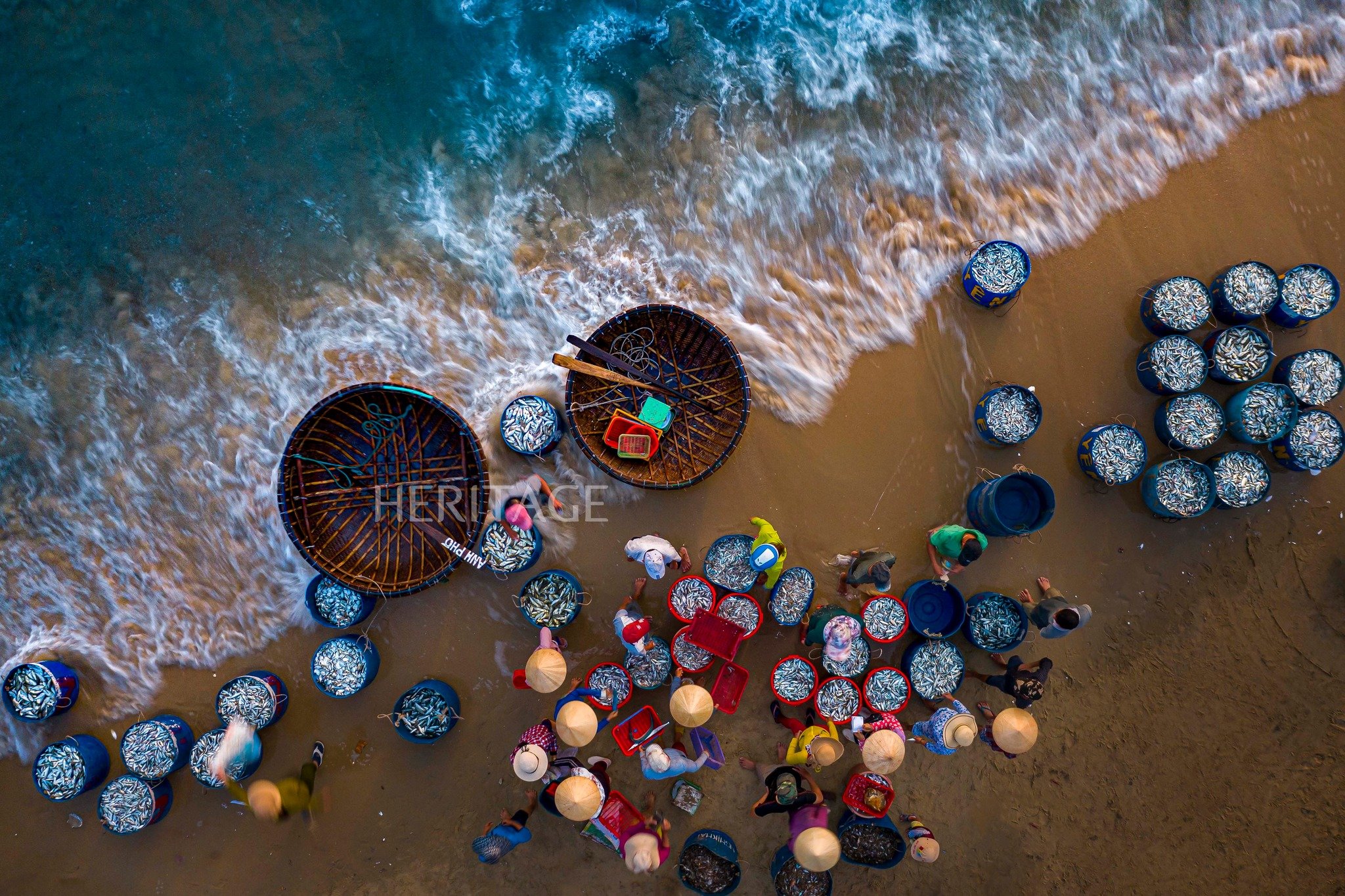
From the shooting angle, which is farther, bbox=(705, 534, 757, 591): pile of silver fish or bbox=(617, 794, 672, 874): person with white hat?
bbox=(705, 534, 757, 591): pile of silver fish

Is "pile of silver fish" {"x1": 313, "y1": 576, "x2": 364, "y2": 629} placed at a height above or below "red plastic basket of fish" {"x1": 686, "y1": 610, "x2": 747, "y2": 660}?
below

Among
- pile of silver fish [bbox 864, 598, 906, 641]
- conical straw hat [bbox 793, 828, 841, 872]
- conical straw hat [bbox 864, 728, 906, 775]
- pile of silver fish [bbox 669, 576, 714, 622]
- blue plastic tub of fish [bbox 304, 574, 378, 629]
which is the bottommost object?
blue plastic tub of fish [bbox 304, 574, 378, 629]

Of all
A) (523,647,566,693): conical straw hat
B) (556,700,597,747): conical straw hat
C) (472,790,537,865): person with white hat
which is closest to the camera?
(556,700,597,747): conical straw hat

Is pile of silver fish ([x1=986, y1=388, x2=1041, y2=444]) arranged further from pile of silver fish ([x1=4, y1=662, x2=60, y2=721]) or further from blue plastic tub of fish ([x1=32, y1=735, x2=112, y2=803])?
pile of silver fish ([x1=4, y1=662, x2=60, y2=721])

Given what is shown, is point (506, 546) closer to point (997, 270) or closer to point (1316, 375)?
point (997, 270)

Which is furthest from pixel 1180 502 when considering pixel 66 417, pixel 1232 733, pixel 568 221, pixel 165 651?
pixel 66 417

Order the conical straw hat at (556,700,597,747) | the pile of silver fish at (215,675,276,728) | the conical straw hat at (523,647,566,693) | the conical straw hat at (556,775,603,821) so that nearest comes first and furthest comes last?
the conical straw hat at (556,775,603,821) → the conical straw hat at (556,700,597,747) → the conical straw hat at (523,647,566,693) → the pile of silver fish at (215,675,276,728)

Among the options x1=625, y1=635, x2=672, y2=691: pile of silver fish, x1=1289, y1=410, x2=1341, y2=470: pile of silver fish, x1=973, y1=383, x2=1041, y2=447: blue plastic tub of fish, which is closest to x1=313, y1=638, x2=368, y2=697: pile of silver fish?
x1=625, y1=635, x2=672, y2=691: pile of silver fish
